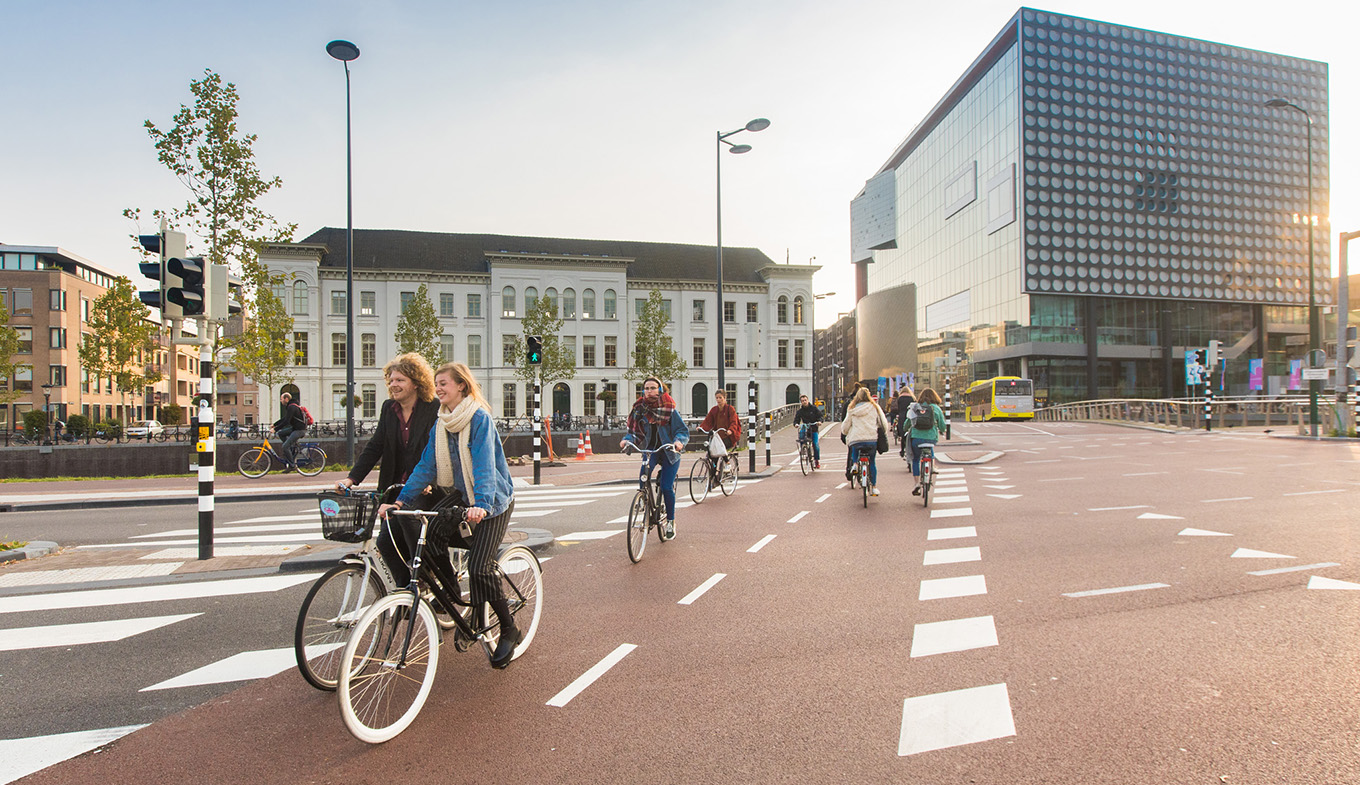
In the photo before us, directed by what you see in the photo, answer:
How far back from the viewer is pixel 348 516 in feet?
12.0

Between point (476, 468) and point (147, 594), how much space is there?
402cm

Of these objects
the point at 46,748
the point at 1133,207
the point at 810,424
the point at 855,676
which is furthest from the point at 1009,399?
the point at 46,748

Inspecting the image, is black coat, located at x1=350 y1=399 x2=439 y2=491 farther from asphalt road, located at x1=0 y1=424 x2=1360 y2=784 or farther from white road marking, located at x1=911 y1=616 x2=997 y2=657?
white road marking, located at x1=911 y1=616 x2=997 y2=657

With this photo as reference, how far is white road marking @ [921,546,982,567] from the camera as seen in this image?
675cm

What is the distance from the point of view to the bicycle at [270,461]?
58.2 ft

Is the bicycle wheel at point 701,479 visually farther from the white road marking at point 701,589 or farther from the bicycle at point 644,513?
the white road marking at point 701,589

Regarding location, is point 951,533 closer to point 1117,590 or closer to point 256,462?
point 1117,590

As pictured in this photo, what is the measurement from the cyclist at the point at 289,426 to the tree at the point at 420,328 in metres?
29.4

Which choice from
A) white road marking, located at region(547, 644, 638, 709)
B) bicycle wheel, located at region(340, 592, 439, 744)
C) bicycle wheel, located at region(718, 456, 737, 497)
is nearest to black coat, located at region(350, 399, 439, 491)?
bicycle wheel, located at region(340, 592, 439, 744)

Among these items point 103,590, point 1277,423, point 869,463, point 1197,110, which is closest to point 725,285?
point 1277,423

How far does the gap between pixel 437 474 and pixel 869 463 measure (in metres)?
7.86

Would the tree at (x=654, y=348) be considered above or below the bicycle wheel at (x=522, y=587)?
above

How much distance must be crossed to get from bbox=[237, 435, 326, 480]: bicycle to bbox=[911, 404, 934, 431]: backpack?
13824 mm

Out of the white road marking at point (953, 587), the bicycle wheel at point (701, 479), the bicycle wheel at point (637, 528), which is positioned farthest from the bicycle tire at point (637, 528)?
the bicycle wheel at point (701, 479)
